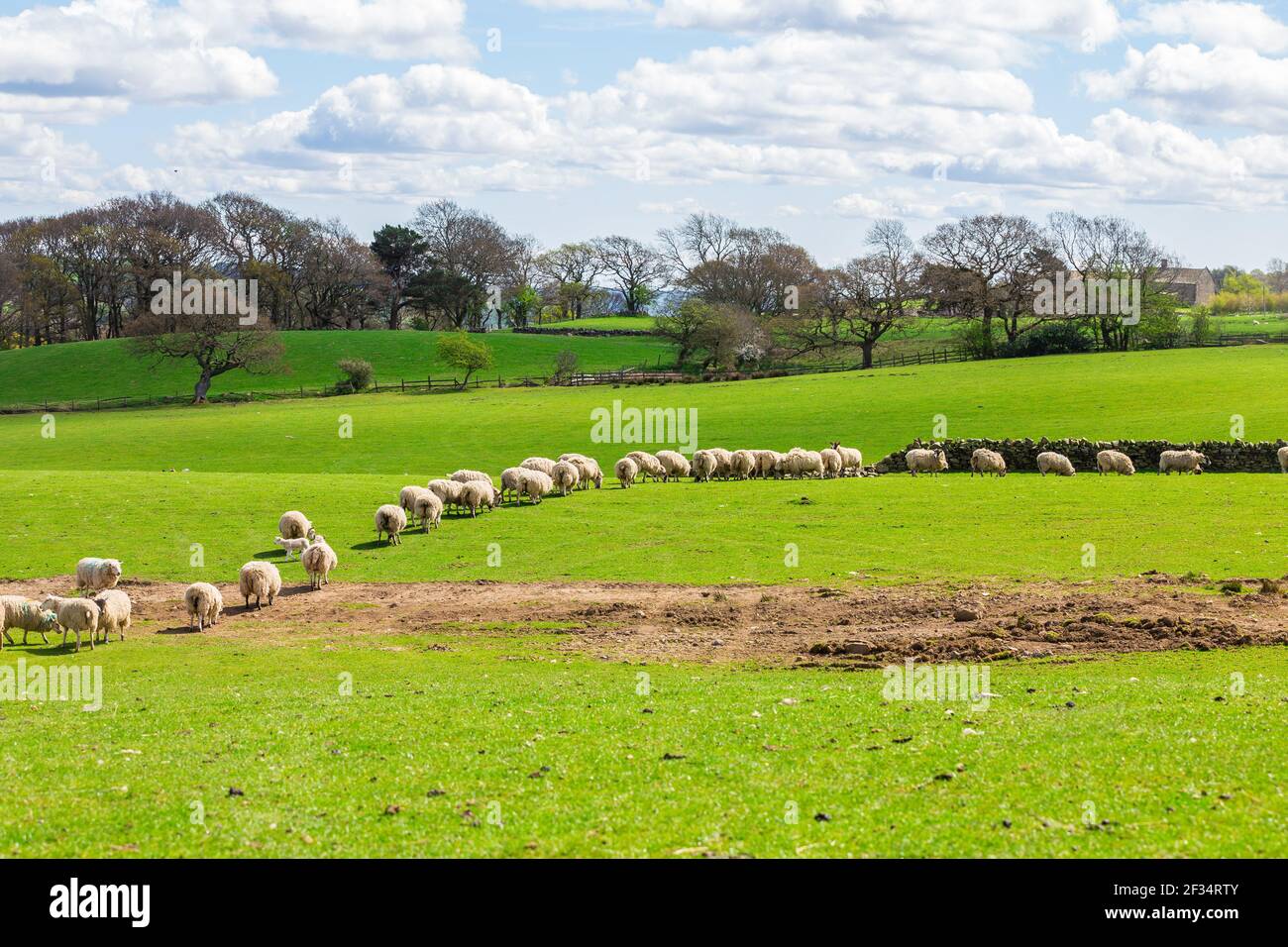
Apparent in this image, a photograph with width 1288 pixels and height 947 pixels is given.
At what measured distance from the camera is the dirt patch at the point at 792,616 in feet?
68.0

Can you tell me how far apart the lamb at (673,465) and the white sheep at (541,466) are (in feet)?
22.7

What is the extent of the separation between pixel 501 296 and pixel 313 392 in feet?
202

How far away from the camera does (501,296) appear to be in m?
154

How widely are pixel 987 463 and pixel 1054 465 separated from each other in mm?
2579

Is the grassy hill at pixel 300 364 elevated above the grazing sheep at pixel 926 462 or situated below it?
above

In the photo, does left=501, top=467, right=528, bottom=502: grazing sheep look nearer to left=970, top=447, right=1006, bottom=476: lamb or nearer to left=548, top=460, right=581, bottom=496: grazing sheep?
left=548, top=460, right=581, bottom=496: grazing sheep

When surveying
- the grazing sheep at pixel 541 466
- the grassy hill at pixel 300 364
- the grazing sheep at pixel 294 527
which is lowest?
the grazing sheep at pixel 294 527

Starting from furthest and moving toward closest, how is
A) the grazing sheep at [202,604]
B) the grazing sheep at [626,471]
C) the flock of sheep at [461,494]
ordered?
the grazing sheep at [626,471]
the grazing sheep at [202,604]
the flock of sheep at [461,494]

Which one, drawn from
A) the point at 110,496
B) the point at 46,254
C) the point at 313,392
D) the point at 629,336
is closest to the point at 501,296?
the point at 629,336

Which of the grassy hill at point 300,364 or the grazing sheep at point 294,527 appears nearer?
the grazing sheep at point 294,527

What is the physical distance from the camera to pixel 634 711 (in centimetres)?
1589

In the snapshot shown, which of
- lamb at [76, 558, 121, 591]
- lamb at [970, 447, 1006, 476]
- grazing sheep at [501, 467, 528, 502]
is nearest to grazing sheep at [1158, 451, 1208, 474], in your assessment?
lamb at [970, 447, 1006, 476]

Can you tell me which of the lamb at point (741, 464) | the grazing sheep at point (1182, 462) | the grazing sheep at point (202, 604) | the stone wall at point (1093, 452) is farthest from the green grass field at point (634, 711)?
the lamb at point (741, 464)

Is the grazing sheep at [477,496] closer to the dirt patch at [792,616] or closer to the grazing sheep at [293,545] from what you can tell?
the grazing sheep at [293,545]
